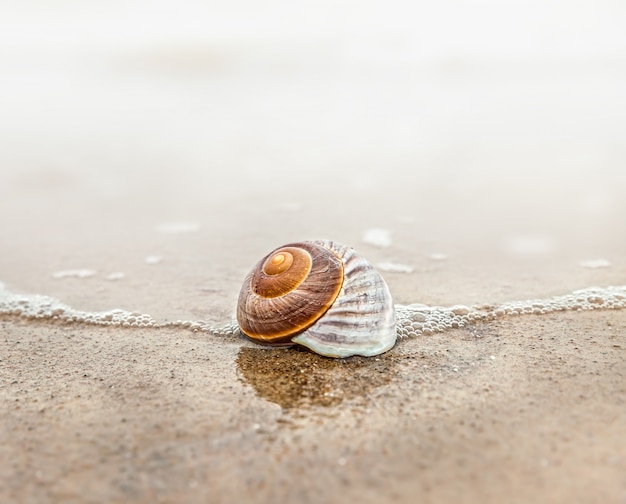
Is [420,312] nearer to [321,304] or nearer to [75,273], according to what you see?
[321,304]

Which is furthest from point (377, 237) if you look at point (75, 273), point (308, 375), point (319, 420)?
point (319, 420)

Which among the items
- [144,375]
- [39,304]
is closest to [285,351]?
[144,375]

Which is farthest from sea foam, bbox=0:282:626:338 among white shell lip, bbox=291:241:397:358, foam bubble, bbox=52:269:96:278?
foam bubble, bbox=52:269:96:278

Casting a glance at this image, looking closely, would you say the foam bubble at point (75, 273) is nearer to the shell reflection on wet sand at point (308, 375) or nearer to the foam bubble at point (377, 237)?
the shell reflection on wet sand at point (308, 375)

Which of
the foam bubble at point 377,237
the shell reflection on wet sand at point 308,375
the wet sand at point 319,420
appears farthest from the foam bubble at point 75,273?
the foam bubble at point 377,237

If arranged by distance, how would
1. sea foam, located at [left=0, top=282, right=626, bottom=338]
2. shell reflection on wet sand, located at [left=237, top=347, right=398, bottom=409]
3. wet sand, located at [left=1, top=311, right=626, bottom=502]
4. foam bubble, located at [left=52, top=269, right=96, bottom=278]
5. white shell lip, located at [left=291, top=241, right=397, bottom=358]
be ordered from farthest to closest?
foam bubble, located at [left=52, top=269, right=96, bottom=278]
sea foam, located at [left=0, top=282, right=626, bottom=338]
white shell lip, located at [left=291, top=241, right=397, bottom=358]
shell reflection on wet sand, located at [left=237, top=347, right=398, bottom=409]
wet sand, located at [left=1, top=311, right=626, bottom=502]

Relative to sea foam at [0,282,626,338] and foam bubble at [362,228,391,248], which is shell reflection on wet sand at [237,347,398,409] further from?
foam bubble at [362,228,391,248]

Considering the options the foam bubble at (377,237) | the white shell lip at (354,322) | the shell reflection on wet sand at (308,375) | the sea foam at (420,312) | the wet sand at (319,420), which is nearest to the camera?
the wet sand at (319,420)
